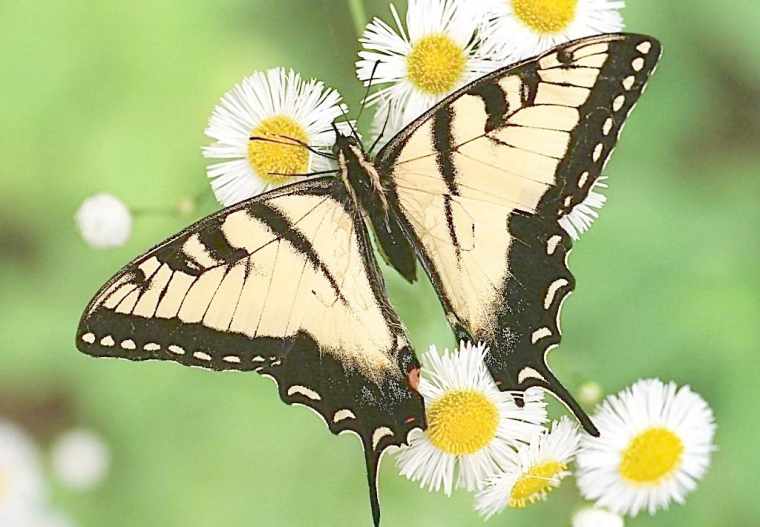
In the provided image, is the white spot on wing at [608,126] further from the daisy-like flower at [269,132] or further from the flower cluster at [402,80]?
the daisy-like flower at [269,132]

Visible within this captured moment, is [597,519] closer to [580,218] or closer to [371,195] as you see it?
[580,218]

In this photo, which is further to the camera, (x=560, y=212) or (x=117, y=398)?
(x=117, y=398)

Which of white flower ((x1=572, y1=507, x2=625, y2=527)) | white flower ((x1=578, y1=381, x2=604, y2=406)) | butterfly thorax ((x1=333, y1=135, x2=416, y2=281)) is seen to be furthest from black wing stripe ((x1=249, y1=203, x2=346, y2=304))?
white flower ((x1=572, y1=507, x2=625, y2=527))

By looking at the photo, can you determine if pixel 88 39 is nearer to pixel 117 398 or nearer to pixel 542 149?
pixel 117 398

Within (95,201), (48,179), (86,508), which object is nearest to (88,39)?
(48,179)

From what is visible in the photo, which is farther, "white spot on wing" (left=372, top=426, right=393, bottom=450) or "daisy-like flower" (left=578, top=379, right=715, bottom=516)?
"daisy-like flower" (left=578, top=379, right=715, bottom=516)

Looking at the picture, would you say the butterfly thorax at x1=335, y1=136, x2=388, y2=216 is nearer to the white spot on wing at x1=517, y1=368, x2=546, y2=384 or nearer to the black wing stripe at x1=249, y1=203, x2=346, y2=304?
the black wing stripe at x1=249, y1=203, x2=346, y2=304

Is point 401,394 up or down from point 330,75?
down
